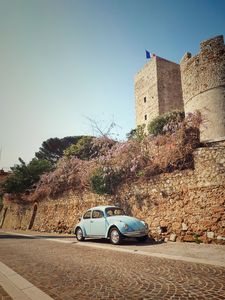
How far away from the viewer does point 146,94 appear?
108ft

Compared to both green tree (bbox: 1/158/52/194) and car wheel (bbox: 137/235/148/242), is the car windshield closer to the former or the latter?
car wheel (bbox: 137/235/148/242)

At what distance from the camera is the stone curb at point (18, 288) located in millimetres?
3406

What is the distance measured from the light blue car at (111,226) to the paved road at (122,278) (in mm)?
2217

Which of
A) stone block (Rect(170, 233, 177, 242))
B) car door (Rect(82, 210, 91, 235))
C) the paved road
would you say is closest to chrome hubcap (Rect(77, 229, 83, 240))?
car door (Rect(82, 210, 91, 235))

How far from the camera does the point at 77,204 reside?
1442cm

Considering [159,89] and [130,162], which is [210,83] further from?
[159,89]

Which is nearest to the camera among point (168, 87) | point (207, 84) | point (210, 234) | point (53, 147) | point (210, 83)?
point (210, 234)

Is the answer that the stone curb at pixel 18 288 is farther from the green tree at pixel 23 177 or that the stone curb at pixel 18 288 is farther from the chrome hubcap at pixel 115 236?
the green tree at pixel 23 177

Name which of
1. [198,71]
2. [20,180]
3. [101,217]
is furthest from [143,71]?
[101,217]

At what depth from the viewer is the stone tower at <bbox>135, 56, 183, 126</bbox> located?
1194 inches

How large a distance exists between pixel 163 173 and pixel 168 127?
2.51 m

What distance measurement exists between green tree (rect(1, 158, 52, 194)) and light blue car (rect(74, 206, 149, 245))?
1197cm

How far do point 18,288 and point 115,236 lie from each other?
515 centimetres

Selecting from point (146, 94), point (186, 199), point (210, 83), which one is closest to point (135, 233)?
point (186, 199)
